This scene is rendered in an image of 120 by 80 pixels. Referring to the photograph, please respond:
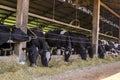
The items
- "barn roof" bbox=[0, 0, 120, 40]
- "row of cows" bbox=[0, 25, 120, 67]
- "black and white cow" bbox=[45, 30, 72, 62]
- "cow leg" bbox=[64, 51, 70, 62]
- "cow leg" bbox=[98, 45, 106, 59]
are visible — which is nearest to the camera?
"row of cows" bbox=[0, 25, 120, 67]

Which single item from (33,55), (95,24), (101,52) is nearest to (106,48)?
(101,52)

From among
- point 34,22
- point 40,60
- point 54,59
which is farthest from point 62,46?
point 34,22

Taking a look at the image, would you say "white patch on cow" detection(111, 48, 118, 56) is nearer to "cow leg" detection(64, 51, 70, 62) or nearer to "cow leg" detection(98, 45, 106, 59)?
"cow leg" detection(98, 45, 106, 59)

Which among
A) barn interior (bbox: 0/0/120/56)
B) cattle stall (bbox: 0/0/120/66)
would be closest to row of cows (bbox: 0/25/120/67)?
cattle stall (bbox: 0/0/120/66)

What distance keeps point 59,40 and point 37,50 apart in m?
1.89

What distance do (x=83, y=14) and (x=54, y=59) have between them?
8.02 metres

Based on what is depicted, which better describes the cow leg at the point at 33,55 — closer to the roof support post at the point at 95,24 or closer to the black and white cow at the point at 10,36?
the black and white cow at the point at 10,36

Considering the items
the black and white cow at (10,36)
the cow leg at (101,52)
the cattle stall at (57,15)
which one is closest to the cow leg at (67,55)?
the cattle stall at (57,15)

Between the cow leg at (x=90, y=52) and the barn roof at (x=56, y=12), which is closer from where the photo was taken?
the cow leg at (x=90, y=52)

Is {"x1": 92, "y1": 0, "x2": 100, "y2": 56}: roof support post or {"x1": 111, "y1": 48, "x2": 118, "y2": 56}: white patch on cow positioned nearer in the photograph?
{"x1": 92, "y1": 0, "x2": 100, "y2": 56}: roof support post

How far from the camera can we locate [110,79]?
21.0 ft

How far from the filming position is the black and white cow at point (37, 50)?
6.63 m

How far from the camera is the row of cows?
625 centimetres

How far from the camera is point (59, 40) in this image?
28.1ft
